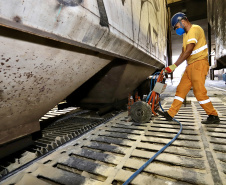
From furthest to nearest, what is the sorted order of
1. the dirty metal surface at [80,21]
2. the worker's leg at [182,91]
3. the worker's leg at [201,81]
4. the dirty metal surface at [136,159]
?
the worker's leg at [182,91]
the worker's leg at [201,81]
the dirty metal surface at [136,159]
the dirty metal surface at [80,21]

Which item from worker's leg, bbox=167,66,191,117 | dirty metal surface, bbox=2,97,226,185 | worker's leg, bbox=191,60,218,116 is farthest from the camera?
worker's leg, bbox=167,66,191,117

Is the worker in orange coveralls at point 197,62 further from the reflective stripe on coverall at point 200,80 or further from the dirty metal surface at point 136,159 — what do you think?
the dirty metal surface at point 136,159

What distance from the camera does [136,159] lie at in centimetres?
159

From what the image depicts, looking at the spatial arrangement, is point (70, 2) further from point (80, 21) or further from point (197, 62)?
point (197, 62)

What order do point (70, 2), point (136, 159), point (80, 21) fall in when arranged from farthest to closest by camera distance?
1. point (136, 159)
2. point (80, 21)
3. point (70, 2)

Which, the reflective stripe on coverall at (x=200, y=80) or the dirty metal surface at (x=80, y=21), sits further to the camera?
the reflective stripe on coverall at (x=200, y=80)

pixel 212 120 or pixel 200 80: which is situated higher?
pixel 200 80

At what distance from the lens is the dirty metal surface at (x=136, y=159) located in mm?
1285

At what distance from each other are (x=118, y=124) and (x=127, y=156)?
1136mm

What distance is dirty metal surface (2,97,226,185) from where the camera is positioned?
1.29 metres

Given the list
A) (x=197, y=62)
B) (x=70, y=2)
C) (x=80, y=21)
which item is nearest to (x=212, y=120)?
(x=197, y=62)

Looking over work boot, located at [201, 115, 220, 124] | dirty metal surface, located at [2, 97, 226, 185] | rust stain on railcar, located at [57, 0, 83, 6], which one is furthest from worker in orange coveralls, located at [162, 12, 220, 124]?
rust stain on railcar, located at [57, 0, 83, 6]

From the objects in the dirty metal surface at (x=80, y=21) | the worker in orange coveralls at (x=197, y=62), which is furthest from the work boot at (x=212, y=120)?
the dirty metal surface at (x=80, y=21)

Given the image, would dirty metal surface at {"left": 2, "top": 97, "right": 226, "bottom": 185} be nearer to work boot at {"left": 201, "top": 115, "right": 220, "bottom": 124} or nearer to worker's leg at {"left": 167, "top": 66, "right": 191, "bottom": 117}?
work boot at {"left": 201, "top": 115, "right": 220, "bottom": 124}
